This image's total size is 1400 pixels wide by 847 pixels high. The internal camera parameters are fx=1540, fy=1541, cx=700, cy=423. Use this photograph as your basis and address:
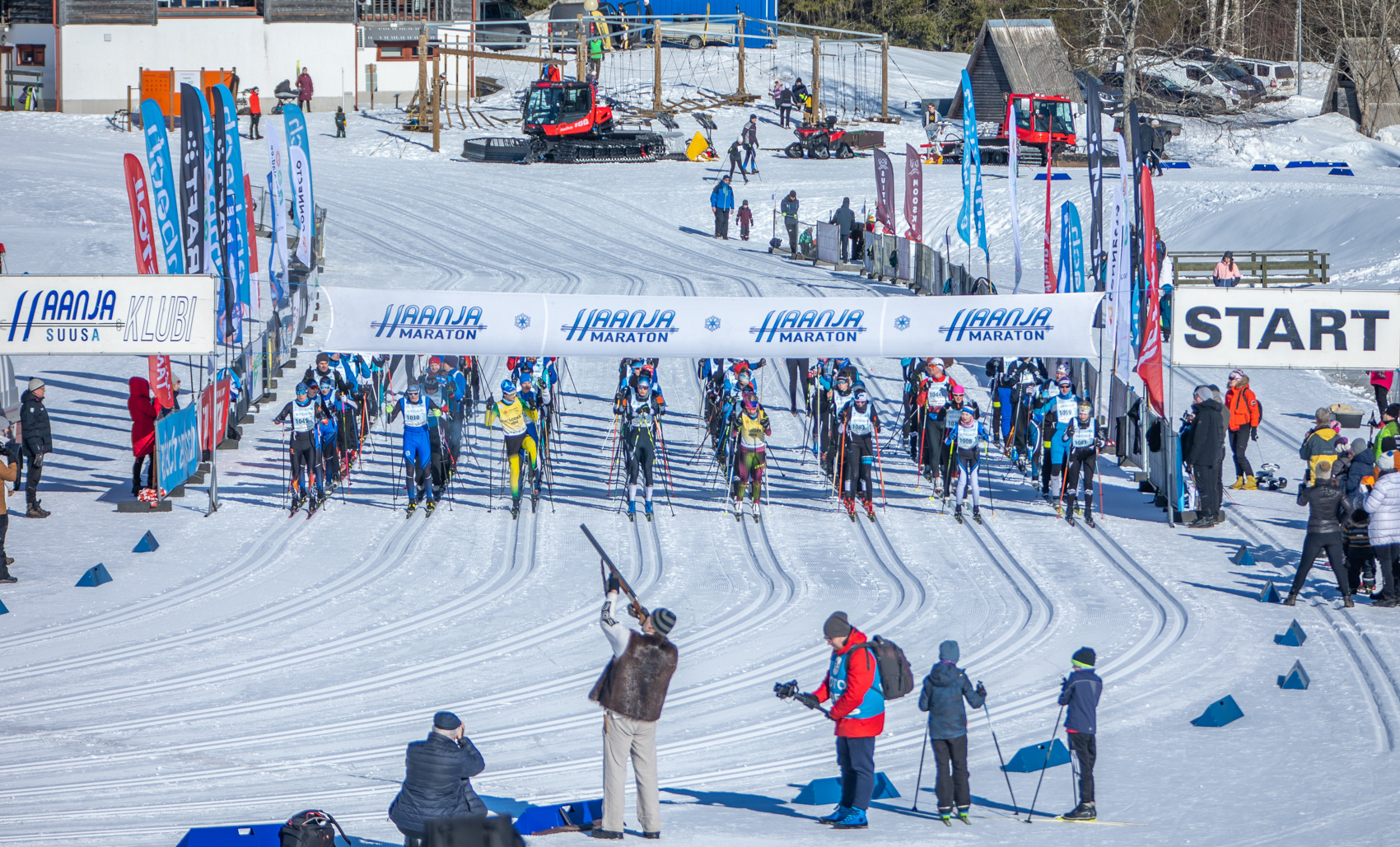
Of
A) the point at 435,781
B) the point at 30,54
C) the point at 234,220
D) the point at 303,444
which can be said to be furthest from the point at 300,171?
the point at 30,54

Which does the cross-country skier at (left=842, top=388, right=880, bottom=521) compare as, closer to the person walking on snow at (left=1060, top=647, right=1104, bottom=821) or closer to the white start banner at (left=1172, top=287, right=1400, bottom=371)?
the white start banner at (left=1172, top=287, right=1400, bottom=371)

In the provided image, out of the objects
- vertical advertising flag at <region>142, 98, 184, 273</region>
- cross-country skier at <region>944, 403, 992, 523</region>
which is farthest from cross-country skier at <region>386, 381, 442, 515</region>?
cross-country skier at <region>944, 403, 992, 523</region>

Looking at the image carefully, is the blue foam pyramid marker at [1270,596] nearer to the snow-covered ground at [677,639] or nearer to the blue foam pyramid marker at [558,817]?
the snow-covered ground at [677,639]

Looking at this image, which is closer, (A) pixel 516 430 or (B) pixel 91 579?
(B) pixel 91 579

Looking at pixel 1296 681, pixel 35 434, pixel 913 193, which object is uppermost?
pixel 913 193

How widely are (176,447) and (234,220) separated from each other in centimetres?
Result: 341

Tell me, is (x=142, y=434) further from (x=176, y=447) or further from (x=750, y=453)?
(x=750, y=453)

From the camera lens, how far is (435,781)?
21.0 ft

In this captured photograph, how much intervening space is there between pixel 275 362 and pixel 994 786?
15109mm

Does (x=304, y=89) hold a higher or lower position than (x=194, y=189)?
higher

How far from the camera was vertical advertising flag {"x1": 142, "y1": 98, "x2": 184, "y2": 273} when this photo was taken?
Answer: 16359mm

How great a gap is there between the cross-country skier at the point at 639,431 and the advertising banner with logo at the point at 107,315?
4.11 metres

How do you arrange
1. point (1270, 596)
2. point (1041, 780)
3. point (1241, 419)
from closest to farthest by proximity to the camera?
1. point (1041, 780)
2. point (1270, 596)
3. point (1241, 419)

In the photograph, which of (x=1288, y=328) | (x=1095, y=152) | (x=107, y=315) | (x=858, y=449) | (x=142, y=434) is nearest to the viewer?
(x=1288, y=328)
